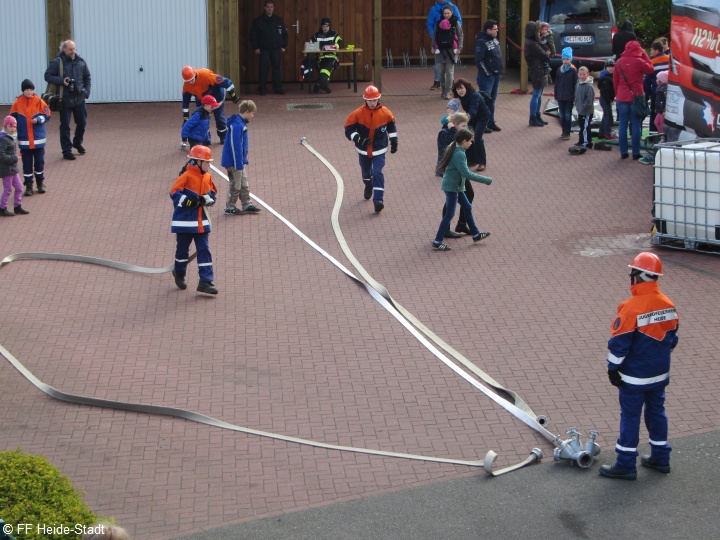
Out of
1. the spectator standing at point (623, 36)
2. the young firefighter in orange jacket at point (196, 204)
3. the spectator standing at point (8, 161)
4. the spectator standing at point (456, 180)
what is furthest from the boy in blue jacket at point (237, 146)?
the spectator standing at point (623, 36)

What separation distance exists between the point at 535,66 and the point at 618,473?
14.1 m

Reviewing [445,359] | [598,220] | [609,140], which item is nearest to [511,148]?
[609,140]

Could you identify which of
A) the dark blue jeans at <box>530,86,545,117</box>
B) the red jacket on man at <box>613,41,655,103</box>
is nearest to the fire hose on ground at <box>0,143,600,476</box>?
the red jacket on man at <box>613,41,655,103</box>

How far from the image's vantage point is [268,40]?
2428 centimetres

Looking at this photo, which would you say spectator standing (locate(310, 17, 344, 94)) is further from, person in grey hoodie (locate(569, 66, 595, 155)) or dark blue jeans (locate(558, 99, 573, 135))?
person in grey hoodie (locate(569, 66, 595, 155))

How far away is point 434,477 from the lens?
817cm

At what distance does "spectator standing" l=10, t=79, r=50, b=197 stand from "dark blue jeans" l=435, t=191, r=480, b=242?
6.57 m

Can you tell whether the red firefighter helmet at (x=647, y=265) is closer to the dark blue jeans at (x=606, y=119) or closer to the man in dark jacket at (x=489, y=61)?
the dark blue jeans at (x=606, y=119)

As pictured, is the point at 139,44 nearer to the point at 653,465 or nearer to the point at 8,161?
the point at 8,161

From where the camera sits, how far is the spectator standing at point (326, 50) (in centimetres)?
2441

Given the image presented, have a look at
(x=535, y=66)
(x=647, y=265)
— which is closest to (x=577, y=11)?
(x=535, y=66)

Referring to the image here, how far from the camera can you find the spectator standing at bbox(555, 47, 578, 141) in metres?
19.3

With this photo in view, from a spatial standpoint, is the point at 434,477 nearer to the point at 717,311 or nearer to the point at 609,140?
the point at 717,311

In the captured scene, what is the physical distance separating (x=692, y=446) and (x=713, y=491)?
0.74 meters
